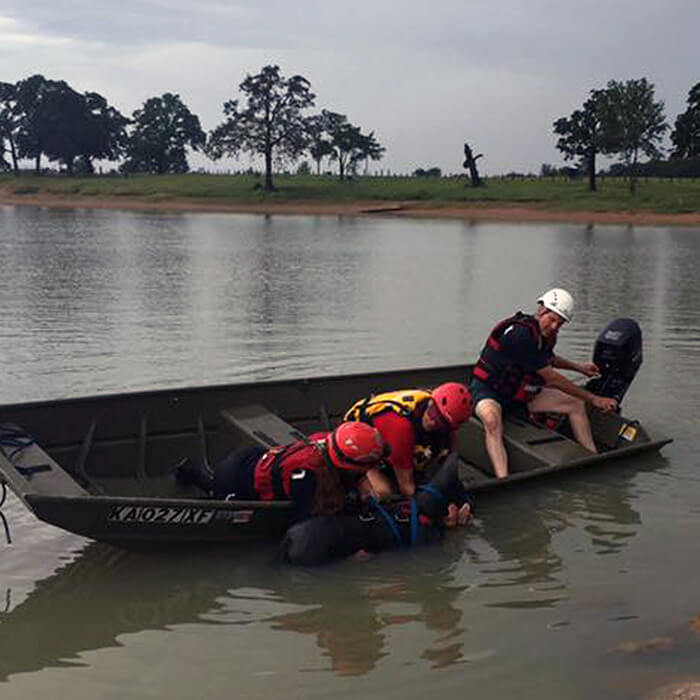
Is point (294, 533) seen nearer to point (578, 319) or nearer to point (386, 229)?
point (578, 319)

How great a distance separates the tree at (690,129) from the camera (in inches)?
3408

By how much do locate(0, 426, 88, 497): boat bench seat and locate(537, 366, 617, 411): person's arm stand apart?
4806mm

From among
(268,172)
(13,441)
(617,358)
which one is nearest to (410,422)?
(13,441)

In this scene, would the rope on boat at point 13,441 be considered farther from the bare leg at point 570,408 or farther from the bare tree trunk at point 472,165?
the bare tree trunk at point 472,165

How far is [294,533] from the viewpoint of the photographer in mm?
7301

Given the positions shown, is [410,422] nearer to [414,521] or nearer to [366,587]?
[414,521]

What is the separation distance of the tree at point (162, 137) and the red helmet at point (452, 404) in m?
107

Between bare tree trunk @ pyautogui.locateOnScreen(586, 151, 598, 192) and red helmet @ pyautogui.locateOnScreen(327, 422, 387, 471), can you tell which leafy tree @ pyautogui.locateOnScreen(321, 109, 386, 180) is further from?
red helmet @ pyautogui.locateOnScreen(327, 422, 387, 471)

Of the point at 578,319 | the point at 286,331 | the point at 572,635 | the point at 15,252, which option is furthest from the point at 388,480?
the point at 15,252

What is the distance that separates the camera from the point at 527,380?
1010cm

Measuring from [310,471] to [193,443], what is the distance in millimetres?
2417

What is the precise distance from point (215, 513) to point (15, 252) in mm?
29955

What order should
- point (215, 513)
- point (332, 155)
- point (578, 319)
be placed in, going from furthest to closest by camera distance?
point (332, 155) < point (578, 319) < point (215, 513)

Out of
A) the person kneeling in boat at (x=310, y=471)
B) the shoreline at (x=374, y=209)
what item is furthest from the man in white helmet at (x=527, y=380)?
the shoreline at (x=374, y=209)
